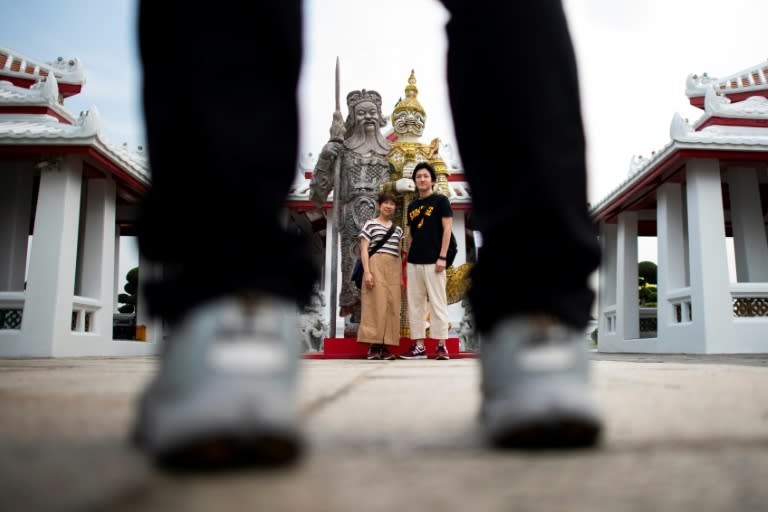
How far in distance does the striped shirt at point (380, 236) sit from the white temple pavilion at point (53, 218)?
2.04 m

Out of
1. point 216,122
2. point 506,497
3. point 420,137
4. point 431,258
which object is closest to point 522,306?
point 506,497

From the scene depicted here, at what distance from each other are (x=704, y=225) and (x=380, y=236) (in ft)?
14.3

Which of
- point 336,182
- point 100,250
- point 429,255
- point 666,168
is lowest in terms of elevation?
point 429,255

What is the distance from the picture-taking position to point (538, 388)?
69 centimetres

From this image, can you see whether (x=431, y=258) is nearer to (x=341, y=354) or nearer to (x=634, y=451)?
(x=341, y=354)

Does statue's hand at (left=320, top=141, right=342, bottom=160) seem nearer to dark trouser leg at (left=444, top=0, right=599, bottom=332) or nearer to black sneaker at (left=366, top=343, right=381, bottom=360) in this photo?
black sneaker at (left=366, top=343, right=381, bottom=360)

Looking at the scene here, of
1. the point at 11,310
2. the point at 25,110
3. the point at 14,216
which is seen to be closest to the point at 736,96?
the point at 25,110

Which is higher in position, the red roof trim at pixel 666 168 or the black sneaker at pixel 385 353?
the red roof trim at pixel 666 168

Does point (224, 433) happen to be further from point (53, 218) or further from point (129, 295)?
point (129, 295)

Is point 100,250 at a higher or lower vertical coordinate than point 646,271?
lower

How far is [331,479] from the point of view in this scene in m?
0.50

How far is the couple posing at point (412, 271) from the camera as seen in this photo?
5090 millimetres

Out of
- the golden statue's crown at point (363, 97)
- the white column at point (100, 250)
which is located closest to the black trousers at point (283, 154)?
the golden statue's crown at point (363, 97)

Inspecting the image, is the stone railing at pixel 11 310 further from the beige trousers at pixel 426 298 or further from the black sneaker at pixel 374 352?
the beige trousers at pixel 426 298
